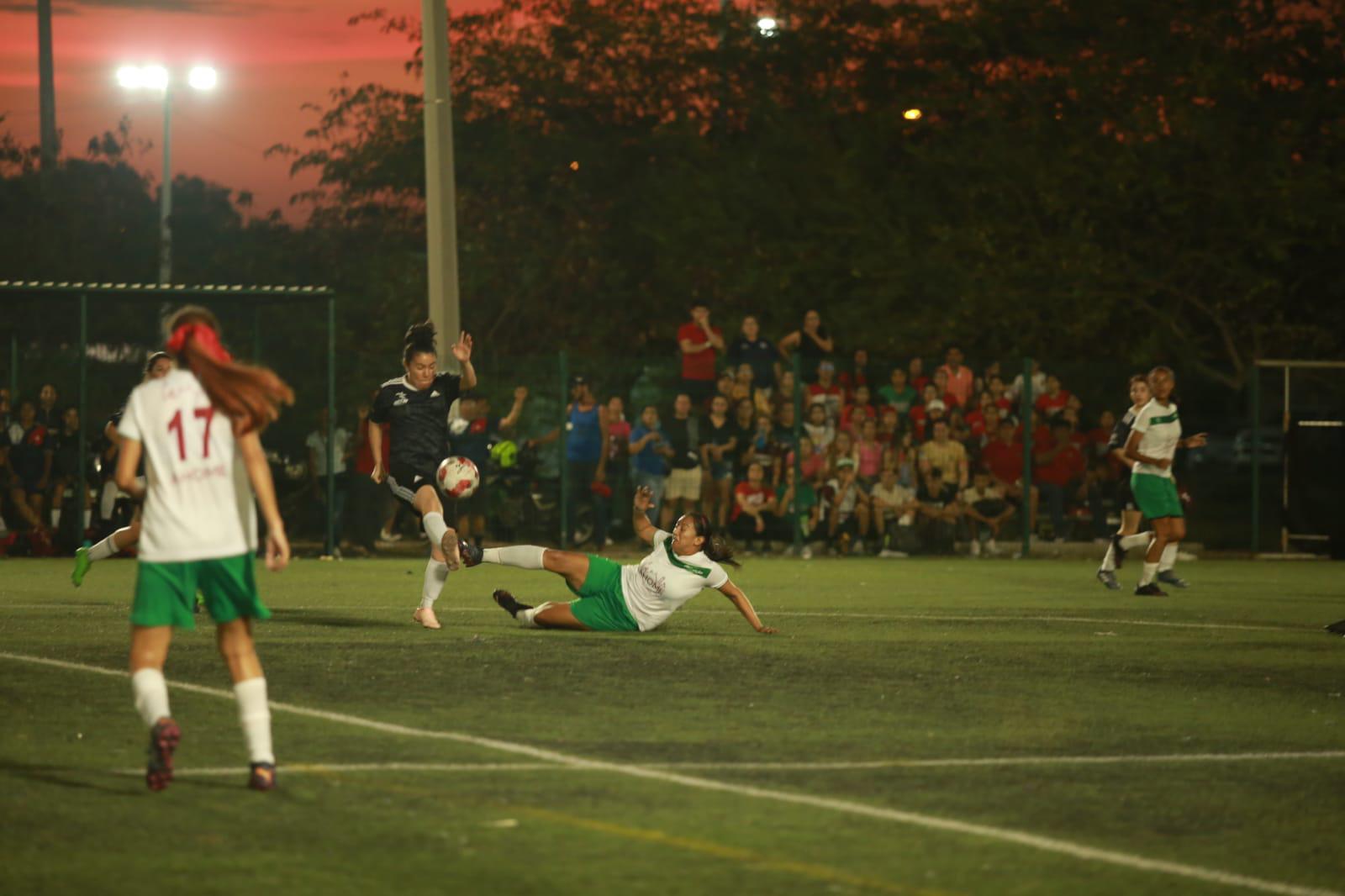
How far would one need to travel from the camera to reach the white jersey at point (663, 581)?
13.4 meters

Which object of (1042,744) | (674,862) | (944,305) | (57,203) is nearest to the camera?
(674,862)

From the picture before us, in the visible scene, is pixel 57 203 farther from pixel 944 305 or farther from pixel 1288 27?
pixel 1288 27

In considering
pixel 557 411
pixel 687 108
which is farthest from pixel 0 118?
pixel 557 411

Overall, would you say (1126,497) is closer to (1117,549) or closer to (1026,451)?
(1117,549)

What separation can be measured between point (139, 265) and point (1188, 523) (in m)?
31.7

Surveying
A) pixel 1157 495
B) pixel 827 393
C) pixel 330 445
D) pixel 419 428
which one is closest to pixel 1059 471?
pixel 827 393

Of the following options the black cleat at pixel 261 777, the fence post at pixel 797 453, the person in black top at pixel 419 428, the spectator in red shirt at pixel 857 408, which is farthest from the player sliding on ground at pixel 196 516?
the spectator in red shirt at pixel 857 408

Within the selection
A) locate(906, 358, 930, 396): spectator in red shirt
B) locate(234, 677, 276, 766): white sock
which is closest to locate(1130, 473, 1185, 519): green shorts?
locate(906, 358, 930, 396): spectator in red shirt

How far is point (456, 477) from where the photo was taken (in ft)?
47.7

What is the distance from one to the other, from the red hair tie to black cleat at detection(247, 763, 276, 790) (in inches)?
61.1

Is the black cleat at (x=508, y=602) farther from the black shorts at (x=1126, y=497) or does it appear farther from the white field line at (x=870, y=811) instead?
the black shorts at (x=1126, y=497)

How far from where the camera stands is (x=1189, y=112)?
106ft

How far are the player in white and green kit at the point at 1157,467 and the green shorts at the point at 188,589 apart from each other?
12.4 m

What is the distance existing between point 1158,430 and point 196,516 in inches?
501
